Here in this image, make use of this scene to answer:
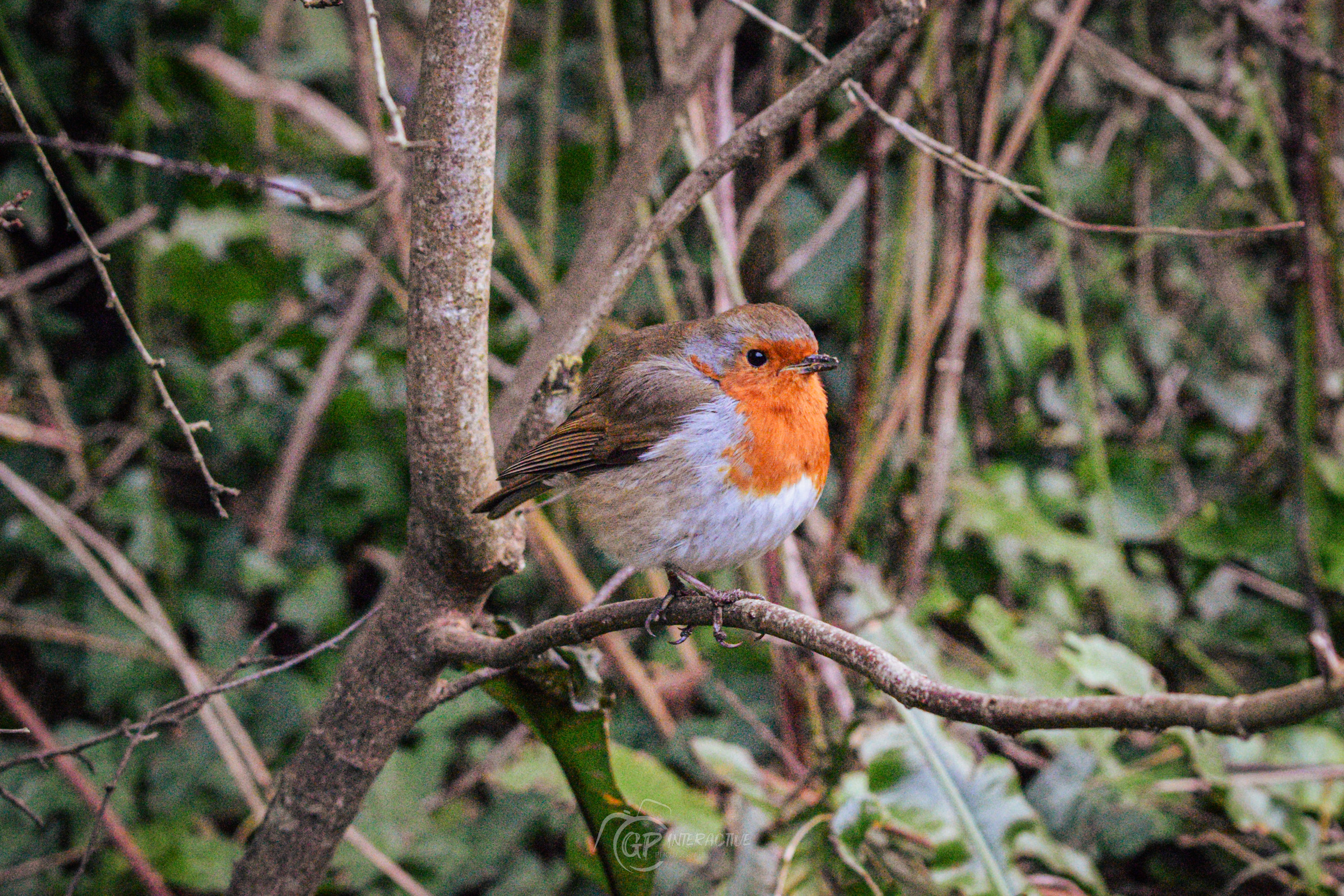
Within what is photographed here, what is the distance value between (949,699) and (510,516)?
877 mm

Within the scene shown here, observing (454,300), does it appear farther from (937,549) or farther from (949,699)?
(937,549)

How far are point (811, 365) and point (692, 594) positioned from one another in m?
0.44

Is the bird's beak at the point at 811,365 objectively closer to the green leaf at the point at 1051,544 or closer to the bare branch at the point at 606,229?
the bare branch at the point at 606,229

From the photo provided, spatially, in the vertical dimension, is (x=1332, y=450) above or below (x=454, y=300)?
below

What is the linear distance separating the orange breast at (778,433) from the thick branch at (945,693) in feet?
0.85

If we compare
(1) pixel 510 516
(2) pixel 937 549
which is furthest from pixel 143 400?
(2) pixel 937 549

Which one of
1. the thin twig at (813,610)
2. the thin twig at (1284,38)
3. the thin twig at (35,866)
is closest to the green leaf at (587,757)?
the thin twig at (813,610)

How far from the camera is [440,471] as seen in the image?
1.50m

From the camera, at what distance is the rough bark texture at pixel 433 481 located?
138 cm

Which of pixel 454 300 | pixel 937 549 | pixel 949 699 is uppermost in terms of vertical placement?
pixel 454 300

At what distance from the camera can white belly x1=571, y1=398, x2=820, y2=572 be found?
1608 mm

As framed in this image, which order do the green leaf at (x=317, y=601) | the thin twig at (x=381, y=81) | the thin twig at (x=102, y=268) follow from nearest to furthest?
the thin twig at (x=381, y=81) < the thin twig at (x=102, y=268) < the green leaf at (x=317, y=601)

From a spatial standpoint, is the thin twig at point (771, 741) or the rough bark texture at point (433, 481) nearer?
the rough bark texture at point (433, 481)

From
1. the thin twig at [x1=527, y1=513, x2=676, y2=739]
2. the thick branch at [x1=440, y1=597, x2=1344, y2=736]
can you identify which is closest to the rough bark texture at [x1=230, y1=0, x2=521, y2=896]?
the thick branch at [x1=440, y1=597, x2=1344, y2=736]
